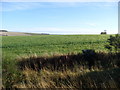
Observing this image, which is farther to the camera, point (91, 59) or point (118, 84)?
point (91, 59)

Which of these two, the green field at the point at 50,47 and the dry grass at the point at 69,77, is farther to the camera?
the green field at the point at 50,47

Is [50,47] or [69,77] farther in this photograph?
[50,47]

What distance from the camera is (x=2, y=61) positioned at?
5.43 metres

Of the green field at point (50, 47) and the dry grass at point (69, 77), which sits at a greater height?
the green field at point (50, 47)

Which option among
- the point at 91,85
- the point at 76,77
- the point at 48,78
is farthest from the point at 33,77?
the point at 91,85

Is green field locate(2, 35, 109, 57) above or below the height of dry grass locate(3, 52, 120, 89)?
above

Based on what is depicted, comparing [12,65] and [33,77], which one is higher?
[12,65]

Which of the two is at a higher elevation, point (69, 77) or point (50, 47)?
point (50, 47)

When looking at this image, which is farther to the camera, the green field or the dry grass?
the green field

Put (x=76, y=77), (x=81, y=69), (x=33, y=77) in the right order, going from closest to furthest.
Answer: (x=76, y=77) → (x=33, y=77) → (x=81, y=69)

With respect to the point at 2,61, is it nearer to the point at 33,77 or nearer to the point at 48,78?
the point at 33,77

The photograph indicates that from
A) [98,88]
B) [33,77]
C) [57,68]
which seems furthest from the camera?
[57,68]

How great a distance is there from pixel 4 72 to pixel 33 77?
2.88 feet

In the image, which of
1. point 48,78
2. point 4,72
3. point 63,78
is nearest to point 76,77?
point 63,78
